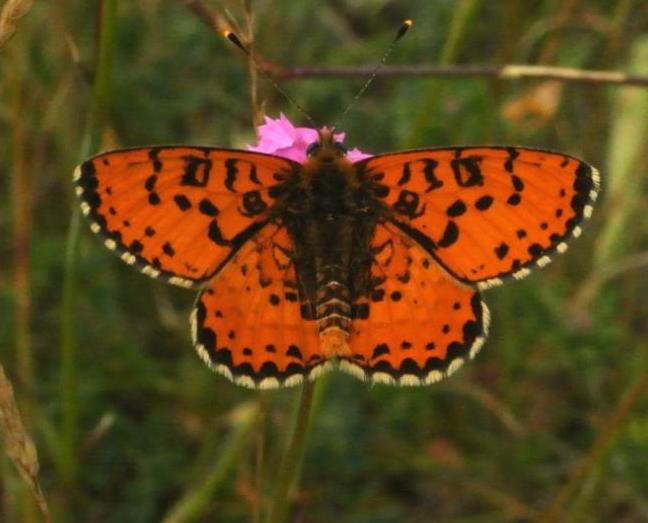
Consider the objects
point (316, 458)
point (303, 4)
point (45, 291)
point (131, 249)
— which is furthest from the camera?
point (303, 4)

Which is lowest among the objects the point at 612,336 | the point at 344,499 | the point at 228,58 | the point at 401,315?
the point at 344,499

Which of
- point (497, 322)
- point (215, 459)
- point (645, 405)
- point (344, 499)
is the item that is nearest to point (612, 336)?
point (645, 405)

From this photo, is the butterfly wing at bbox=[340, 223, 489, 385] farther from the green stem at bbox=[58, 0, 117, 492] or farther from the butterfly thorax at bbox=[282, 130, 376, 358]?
the green stem at bbox=[58, 0, 117, 492]

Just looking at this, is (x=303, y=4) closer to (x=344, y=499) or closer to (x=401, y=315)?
(x=344, y=499)

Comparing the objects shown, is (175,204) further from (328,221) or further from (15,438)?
(15,438)

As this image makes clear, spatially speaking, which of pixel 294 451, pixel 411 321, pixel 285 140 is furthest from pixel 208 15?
pixel 294 451

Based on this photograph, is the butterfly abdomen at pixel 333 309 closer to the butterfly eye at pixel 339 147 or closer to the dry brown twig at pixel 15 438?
the butterfly eye at pixel 339 147
